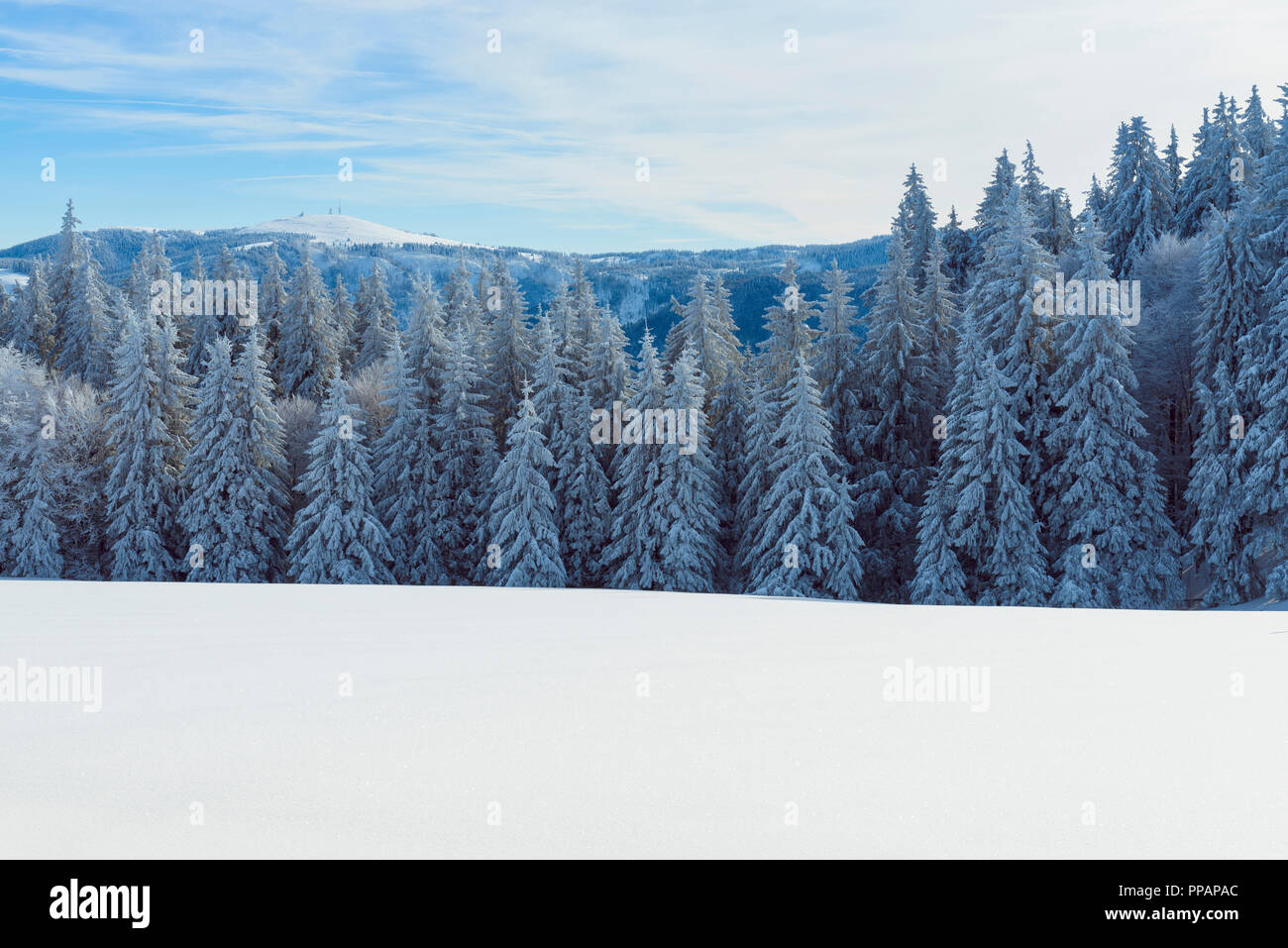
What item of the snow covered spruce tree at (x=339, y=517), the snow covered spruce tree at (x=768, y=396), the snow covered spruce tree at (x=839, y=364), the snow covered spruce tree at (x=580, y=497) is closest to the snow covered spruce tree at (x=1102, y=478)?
the snow covered spruce tree at (x=839, y=364)

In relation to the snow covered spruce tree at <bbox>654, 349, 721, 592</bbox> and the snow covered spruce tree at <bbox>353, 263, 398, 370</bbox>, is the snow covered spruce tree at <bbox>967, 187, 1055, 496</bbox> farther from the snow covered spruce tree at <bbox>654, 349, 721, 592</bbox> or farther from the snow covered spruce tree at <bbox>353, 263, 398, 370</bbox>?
the snow covered spruce tree at <bbox>353, 263, 398, 370</bbox>

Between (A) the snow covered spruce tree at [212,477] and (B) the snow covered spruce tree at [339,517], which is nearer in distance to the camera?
(B) the snow covered spruce tree at [339,517]

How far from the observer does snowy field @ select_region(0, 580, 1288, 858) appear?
5.21m

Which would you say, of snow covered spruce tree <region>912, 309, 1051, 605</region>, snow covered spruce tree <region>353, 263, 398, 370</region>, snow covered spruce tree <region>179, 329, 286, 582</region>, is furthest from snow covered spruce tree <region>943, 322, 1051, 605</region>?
snow covered spruce tree <region>353, 263, 398, 370</region>

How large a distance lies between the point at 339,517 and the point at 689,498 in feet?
47.8

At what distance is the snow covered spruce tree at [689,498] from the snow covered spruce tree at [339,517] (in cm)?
1218

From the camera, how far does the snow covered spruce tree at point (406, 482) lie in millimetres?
43250

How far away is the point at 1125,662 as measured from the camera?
9.56m

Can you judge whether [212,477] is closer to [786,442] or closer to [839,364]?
[786,442]

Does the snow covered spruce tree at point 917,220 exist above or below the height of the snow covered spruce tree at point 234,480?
above

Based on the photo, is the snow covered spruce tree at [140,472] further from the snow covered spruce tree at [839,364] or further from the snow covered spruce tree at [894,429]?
the snow covered spruce tree at [894,429]

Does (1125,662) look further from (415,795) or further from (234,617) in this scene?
(234,617)

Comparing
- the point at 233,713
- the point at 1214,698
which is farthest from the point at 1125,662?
the point at 233,713

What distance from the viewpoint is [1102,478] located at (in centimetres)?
3453
